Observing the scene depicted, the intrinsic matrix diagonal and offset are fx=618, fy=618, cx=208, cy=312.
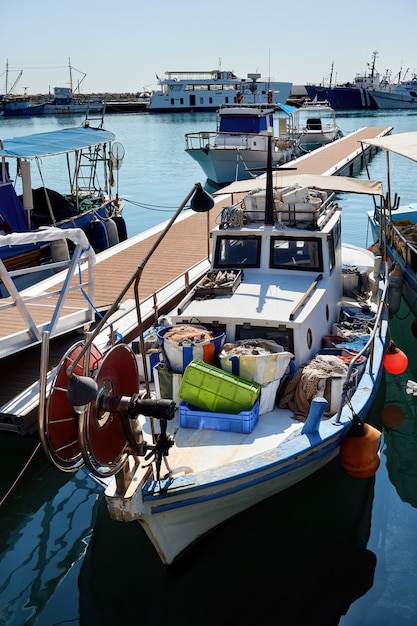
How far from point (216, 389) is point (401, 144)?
9.82 meters

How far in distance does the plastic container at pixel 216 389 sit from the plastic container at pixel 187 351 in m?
0.26

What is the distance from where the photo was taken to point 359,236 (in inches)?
989

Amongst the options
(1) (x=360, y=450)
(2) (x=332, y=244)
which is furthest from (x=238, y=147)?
(1) (x=360, y=450)

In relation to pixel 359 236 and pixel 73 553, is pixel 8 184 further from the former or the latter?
pixel 359 236

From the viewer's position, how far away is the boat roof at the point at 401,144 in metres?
13.7

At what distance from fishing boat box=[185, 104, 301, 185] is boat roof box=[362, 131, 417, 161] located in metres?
17.5

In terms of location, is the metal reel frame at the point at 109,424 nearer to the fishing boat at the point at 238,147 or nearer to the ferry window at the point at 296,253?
the ferry window at the point at 296,253

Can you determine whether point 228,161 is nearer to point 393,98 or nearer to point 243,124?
point 243,124

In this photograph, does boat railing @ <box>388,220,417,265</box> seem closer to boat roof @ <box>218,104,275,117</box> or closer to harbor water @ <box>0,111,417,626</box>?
harbor water @ <box>0,111,417,626</box>

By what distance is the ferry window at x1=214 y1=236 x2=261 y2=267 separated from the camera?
10.6m

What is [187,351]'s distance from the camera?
8133 millimetres

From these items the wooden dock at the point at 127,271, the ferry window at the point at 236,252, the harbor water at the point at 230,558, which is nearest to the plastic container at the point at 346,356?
the harbor water at the point at 230,558

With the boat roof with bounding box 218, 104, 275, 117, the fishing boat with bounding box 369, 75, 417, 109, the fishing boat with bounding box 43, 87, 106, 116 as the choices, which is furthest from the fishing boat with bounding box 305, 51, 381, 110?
the boat roof with bounding box 218, 104, 275, 117

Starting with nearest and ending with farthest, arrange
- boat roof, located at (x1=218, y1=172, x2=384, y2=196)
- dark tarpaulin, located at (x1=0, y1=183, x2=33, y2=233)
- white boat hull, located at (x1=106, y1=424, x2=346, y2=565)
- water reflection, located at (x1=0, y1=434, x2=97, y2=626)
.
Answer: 1. white boat hull, located at (x1=106, y1=424, x2=346, y2=565)
2. water reflection, located at (x1=0, y1=434, x2=97, y2=626)
3. boat roof, located at (x1=218, y1=172, x2=384, y2=196)
4. dark tarpaulin, located at (x1=0, y1=183, x2=33, y2=233)
